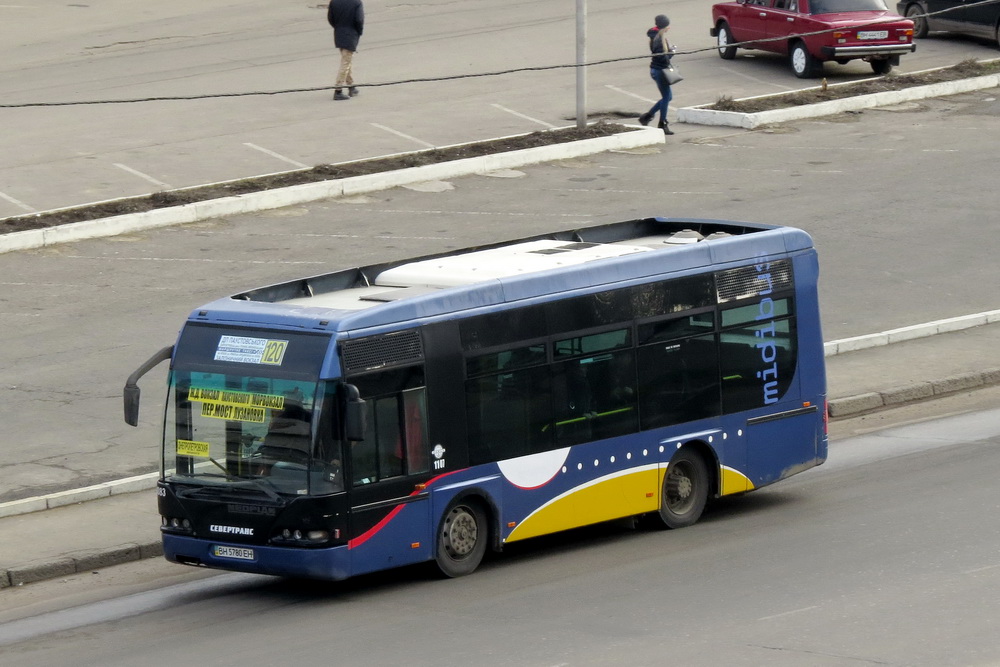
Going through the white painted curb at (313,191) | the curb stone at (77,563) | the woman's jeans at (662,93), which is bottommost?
the curb stone at (77,563)

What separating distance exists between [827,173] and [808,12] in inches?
300

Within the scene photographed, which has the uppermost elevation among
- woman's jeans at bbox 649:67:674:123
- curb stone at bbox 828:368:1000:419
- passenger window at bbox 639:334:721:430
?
woman's jeans at bbox 649:67:674:123

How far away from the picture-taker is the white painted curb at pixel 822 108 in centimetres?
3294

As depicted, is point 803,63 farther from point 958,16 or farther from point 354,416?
point 354,416

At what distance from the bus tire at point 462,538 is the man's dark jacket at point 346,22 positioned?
20411 mm

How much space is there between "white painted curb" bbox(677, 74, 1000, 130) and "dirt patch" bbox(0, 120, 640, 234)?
6.66 feet

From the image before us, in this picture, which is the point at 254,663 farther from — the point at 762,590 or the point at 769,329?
the point at 769,329

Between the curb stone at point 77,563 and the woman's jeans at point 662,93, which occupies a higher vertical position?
the woman's jeans at point 662,93

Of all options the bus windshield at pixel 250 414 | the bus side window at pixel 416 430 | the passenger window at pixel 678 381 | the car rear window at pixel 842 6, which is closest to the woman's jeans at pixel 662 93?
the car rear window at pixel 842 6

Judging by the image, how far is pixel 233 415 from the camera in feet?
40.9

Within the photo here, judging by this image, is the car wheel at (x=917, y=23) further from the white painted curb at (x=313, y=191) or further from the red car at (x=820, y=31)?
the white painted curb at (x=313, y=191)

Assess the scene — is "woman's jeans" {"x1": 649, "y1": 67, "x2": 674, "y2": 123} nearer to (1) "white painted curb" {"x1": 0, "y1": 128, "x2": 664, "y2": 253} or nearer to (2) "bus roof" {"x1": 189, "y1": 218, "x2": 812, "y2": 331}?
(1) "white painted curb" {"x1": 0, "y1": 128, "x2": 664, "y2": 253}

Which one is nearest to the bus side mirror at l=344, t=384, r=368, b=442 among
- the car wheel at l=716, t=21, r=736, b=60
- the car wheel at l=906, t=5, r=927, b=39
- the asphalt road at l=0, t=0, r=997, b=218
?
the asphalt road at l=0, t=0, r=997, b=218

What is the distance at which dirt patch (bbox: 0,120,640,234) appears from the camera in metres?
25.7
